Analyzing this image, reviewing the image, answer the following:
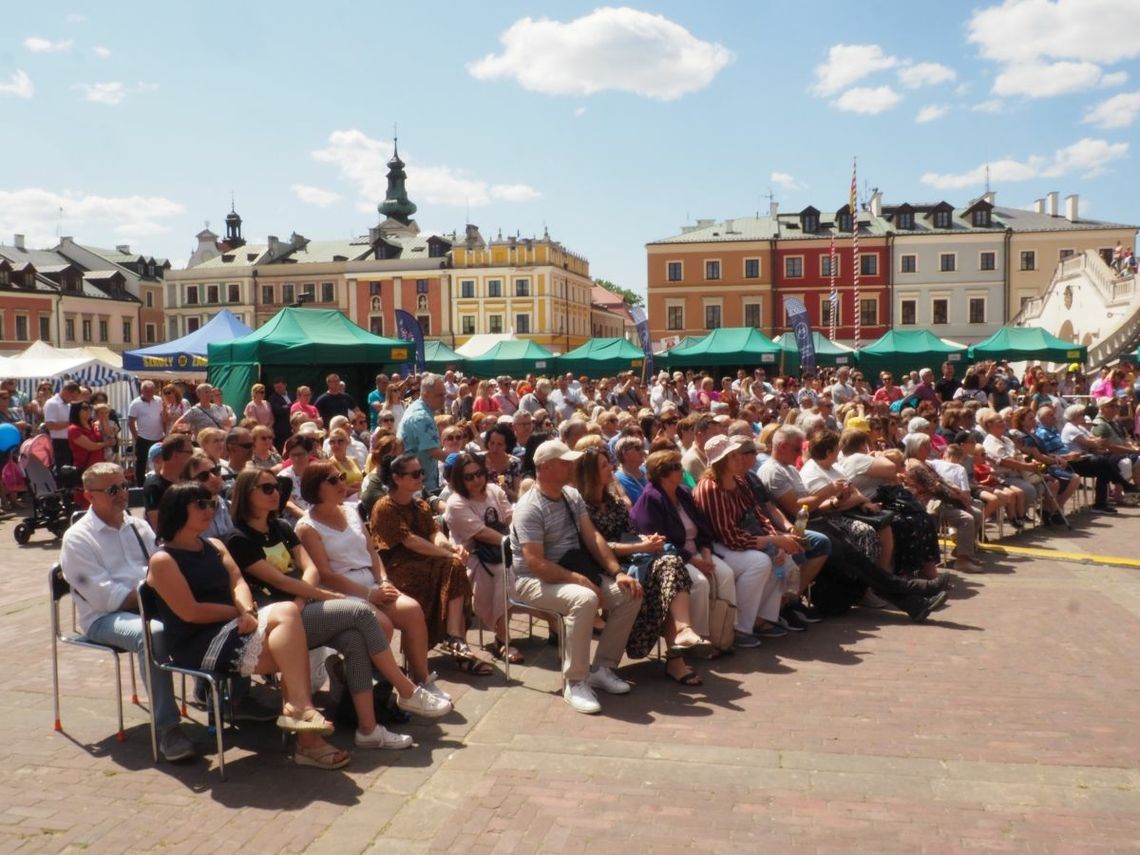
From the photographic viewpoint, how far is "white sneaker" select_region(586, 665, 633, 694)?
5645 mm

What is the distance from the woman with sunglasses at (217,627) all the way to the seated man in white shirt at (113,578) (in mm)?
263

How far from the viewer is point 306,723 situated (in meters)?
4.45

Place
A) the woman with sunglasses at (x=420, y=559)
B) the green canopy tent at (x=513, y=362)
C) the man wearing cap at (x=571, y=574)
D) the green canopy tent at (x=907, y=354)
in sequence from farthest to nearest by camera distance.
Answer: the green canopy tent at (x=513, y=362), the green canopy tent at (x=907, y=354), the woman with sunglasses at (x=420, y=559), the man wearing cap at (x=571, y=574)

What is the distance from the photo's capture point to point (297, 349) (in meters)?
17.0

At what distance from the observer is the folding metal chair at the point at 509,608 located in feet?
18.9

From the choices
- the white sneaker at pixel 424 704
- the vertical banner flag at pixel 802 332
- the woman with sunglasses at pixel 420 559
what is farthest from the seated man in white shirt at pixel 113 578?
the vertical banner flag at pixel 802 332

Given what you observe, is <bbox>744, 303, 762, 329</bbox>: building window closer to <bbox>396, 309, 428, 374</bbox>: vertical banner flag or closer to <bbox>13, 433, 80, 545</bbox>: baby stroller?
<bbox>396, 309, 428, 374</bbox>: vertical banner flag

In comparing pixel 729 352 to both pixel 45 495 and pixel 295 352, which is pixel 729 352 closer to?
pixel 295 352

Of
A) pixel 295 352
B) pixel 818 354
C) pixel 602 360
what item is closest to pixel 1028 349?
pixel 818 354

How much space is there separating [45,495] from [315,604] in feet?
24.5

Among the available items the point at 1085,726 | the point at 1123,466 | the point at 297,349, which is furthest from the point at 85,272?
the point at 1085,726

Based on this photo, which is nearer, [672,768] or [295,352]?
[672,768]

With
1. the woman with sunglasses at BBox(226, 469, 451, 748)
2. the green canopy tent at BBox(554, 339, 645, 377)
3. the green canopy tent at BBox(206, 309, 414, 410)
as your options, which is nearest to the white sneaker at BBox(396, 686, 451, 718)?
the woman with sunglasses at BBox(226, 469, 451, 748)

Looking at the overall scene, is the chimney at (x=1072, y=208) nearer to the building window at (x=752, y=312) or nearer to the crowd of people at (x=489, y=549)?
the building window at (x=752, y=312)
